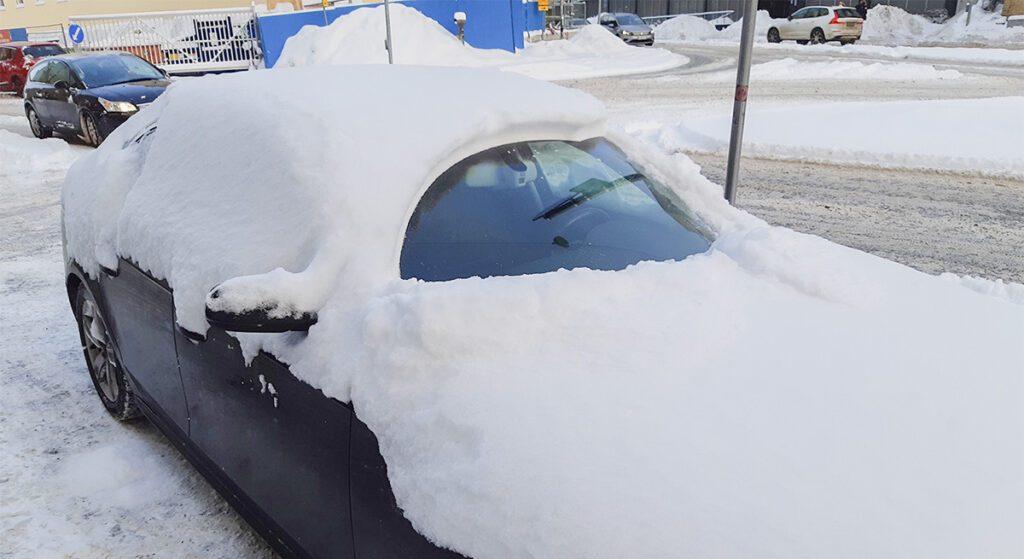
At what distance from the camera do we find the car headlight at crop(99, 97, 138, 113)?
441 inches

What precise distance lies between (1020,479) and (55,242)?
7206 millimetres

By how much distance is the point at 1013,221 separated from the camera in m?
6.22

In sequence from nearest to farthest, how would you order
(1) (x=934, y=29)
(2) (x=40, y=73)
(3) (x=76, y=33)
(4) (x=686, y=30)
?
(2) (x=40, y=73) → (3) (x=76, y=33) → (1) (x=934, y=29) → (4) (x=686, y=30)

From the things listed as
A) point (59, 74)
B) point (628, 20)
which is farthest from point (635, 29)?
point (59, 74)

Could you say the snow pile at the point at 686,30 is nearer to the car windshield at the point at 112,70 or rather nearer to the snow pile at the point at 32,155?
the car windshield at the point at 112,70

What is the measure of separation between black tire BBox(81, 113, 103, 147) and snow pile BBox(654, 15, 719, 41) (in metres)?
33.3

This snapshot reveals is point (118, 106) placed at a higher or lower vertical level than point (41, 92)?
lower

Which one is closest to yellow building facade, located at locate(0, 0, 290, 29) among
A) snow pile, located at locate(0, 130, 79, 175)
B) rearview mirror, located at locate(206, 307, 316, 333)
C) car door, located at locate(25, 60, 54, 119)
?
car door, located at locate(25, 60, 54, 119)

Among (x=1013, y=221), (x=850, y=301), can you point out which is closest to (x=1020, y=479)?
(x=850, y=301)

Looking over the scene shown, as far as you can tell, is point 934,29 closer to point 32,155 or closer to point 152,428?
point 32,155

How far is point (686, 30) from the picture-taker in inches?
1622

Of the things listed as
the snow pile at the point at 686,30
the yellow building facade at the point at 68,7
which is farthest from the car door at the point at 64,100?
the snow pile at the point at 686,30

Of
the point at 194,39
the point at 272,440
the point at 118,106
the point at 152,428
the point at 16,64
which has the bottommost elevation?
the point at 152,428

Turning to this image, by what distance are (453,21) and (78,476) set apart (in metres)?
21.4
